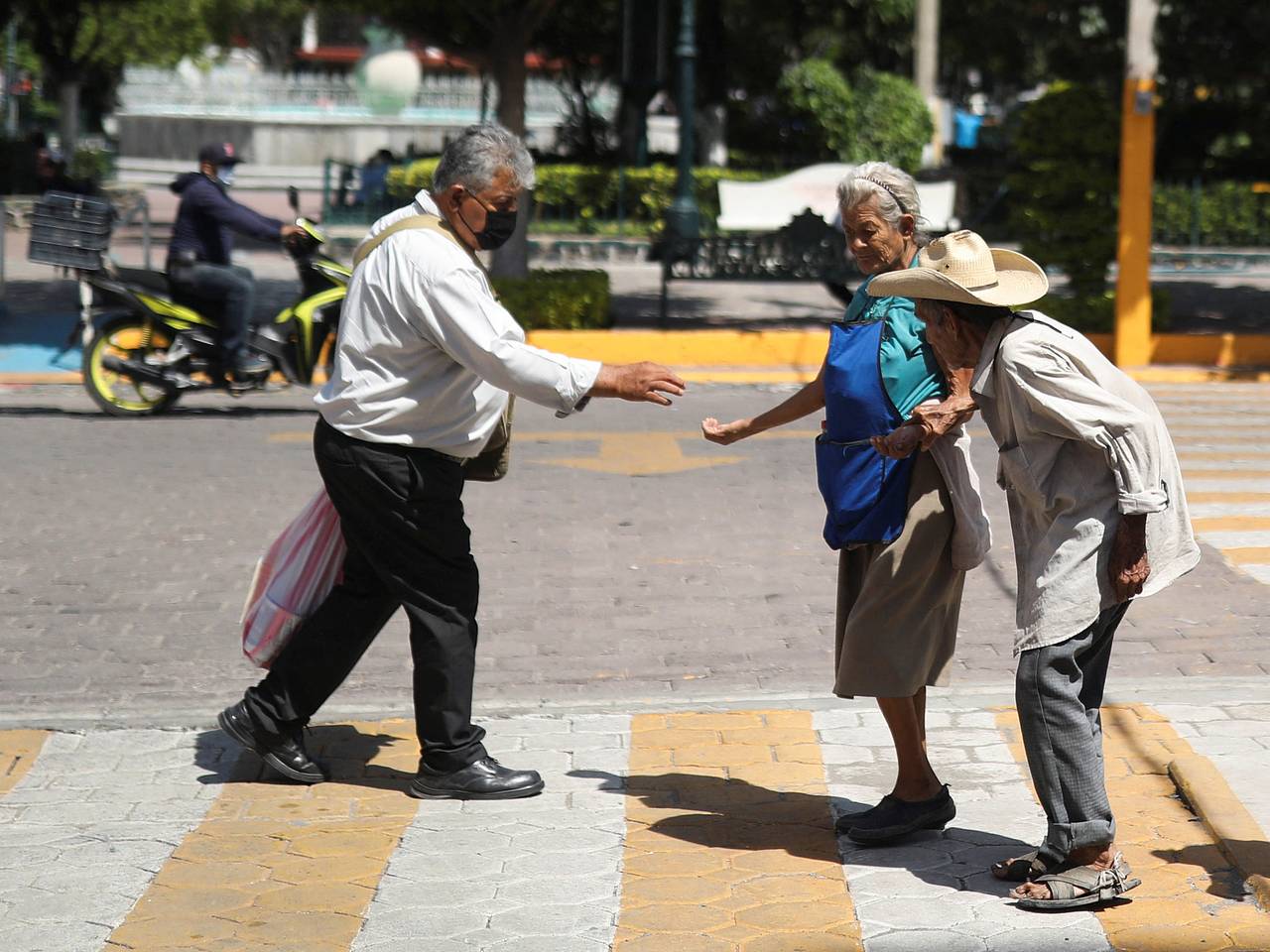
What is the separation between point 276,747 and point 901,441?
7.10 feet

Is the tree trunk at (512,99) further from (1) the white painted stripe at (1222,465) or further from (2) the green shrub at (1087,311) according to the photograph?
(1) the white painted stripe at (1222,465)

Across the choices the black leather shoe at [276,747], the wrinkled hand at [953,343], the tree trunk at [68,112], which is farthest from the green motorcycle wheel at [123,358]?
the tree trunk at [68,112]

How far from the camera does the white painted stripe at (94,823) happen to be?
4.32m

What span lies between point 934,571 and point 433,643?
146 cm

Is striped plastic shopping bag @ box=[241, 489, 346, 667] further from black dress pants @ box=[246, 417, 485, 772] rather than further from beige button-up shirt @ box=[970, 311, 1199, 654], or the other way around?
beige button-up shirt @ box=[970, 311, 1199, 654]

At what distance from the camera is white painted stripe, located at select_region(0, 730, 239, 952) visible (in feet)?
14.2

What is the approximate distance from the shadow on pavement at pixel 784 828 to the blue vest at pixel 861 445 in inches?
32.7

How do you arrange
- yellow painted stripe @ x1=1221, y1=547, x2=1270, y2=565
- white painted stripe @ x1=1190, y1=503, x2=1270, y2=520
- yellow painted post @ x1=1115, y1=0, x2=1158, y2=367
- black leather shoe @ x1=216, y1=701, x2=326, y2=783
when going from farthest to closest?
yellow painted post @ x1=1115, y1=0, x2=1158, y2=367 → white painted stripe @ x1=1190, y1=503, x2=1270, y2=520 → yellow painted stripe @ x1=1221, y1=547, x2=1270, y2=565 → black leather shoe @ x1=216, y1=701, x2=326, y2=783

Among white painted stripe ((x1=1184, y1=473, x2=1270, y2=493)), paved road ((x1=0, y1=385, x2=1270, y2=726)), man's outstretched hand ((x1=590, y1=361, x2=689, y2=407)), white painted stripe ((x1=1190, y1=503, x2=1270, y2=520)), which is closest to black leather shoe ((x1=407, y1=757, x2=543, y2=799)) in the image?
paved road ((x1=0, y1=385, x2=1270, y2=726))

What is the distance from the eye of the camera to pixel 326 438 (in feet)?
16.8

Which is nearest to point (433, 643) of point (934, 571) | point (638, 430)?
point (934, 571)

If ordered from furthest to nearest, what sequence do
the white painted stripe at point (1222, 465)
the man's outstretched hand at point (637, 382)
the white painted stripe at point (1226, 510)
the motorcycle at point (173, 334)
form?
1. the motorcycle at point (173, 334)
2. the white painted stripe at point (1222, 465)
3. the white painted stripe at point (1226, 510)
4. the man's outstretched hand at point (637, 382)

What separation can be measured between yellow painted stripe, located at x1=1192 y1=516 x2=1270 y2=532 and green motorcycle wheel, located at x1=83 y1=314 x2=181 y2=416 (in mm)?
6977

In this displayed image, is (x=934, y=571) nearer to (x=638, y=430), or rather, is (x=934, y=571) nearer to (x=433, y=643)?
(x=433, y=643)
